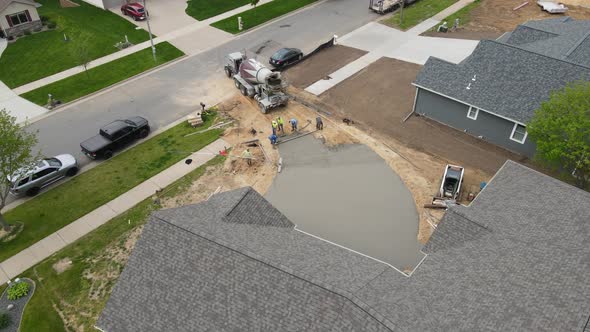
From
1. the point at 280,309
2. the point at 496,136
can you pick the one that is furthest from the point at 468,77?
the point at 280,309

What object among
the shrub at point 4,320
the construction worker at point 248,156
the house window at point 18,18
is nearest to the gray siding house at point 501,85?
the construction worker at point 248,156

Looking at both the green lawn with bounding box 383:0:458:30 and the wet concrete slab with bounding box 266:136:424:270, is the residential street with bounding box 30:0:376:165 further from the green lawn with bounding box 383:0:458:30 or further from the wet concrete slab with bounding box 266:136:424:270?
the wet concrete slab with bounding box 266:136:424:270

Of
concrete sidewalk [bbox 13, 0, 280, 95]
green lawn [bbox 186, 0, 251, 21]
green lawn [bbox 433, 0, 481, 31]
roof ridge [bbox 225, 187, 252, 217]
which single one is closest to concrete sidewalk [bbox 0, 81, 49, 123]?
concrete sidewalk [bbox 13, 0, 280, 95]

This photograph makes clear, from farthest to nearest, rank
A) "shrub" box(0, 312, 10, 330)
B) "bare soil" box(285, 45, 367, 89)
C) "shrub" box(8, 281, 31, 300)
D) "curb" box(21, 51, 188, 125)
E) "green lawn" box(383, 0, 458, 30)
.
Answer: "green lawn" box(383, 0, 458, 30) < "bare soil" box(285, 45, 367, 89) < "curb" box(21, 51, 188, 125) < "shrub" box(8, 281, 31, 300) < "shrub" box(0, 312, 10, 330)

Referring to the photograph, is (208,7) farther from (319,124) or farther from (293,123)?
(319,124)

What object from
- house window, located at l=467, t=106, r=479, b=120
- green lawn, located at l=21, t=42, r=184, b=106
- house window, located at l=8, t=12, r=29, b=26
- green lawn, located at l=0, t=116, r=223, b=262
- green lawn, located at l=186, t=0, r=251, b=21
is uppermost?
house window, located at l=8, t=12, r=29, b=26

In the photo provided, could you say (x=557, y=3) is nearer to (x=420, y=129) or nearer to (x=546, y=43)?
(x=546, y=43)

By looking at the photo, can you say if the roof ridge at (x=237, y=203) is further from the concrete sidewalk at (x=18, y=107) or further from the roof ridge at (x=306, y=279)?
the concrete sidewalk at (x=18, y=107)
